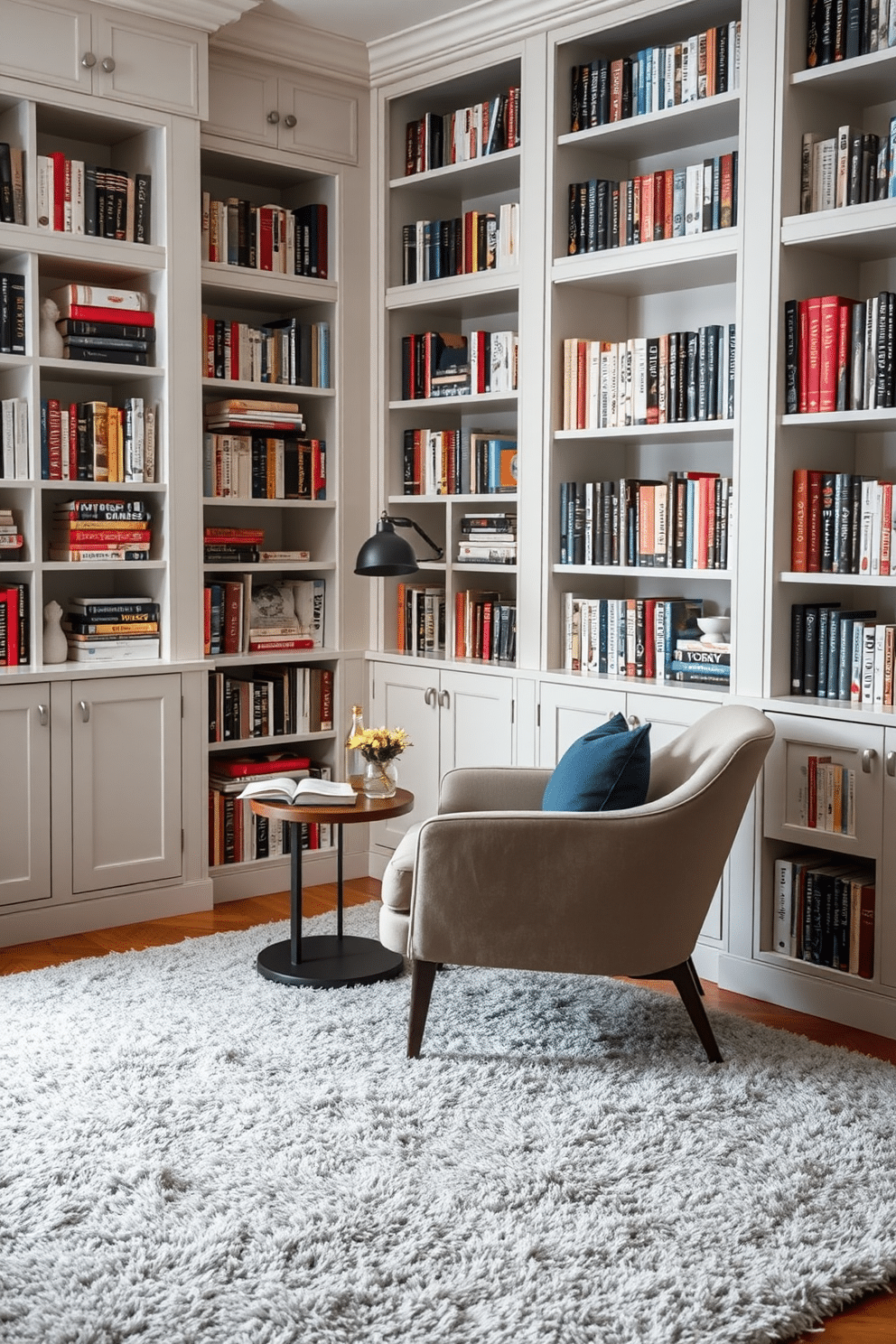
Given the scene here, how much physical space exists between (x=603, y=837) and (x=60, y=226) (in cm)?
265

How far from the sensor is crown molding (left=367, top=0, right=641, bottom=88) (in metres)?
4.10

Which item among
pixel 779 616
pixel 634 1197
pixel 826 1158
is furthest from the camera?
pixel 779 616

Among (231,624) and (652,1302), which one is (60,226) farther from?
(652,1302)

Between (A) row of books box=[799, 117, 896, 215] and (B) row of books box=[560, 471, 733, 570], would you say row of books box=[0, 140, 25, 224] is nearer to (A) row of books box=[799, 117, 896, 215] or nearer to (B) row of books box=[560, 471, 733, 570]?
(B) row of books box=[560, 471, 733, 570]

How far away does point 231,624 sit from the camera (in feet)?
15.5

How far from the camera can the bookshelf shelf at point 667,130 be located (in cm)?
378

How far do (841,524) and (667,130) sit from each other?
1398 millimetres

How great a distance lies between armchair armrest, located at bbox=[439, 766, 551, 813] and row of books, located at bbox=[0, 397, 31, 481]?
5.60ft

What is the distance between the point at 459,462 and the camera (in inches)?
187

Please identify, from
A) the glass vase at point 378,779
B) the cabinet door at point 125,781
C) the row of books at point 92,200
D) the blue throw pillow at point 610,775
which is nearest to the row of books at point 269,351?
the row of books at point 92,200

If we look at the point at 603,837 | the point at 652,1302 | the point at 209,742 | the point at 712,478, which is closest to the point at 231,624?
the point at 209,742

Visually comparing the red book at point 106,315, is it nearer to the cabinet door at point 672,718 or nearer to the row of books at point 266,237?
the row of books at point 266,237

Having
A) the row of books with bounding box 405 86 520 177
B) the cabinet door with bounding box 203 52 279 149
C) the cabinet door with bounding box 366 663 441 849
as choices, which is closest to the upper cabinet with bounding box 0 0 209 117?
the cabinet door with bounding box 203 52 279 149

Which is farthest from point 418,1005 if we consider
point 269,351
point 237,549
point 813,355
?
point 269,351
